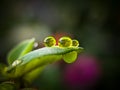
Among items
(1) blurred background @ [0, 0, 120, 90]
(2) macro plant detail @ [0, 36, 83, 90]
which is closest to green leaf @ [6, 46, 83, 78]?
(2) macro plant detail @ [0, 36, 83, 90]

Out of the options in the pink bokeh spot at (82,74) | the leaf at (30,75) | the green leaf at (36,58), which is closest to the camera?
the green leaf at (36,58)

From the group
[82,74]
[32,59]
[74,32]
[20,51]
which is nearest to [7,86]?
[32,59]

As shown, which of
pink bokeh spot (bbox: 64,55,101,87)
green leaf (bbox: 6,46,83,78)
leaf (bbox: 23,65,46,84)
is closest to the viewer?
green leaf (bbox: 6,46,83,78)

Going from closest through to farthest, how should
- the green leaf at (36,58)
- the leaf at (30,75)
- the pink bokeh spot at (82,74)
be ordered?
the green leaf at (36,58), the leaf at (30,75), the pink bokeh spot at (82,74)

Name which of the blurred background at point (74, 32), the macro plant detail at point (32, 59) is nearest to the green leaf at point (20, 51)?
the macro plant detail at point (32, 59)

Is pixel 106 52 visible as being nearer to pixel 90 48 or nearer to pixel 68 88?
pixel 90 48

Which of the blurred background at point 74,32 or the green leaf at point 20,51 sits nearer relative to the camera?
the green leaf at point 20,51

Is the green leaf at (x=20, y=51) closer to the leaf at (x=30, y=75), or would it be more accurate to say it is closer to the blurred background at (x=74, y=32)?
the leaf at (x=30, y=75)

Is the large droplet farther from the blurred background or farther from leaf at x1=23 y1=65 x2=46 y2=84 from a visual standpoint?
the blurred background

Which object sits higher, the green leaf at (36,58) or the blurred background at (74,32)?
the blurred background at (74,32)
